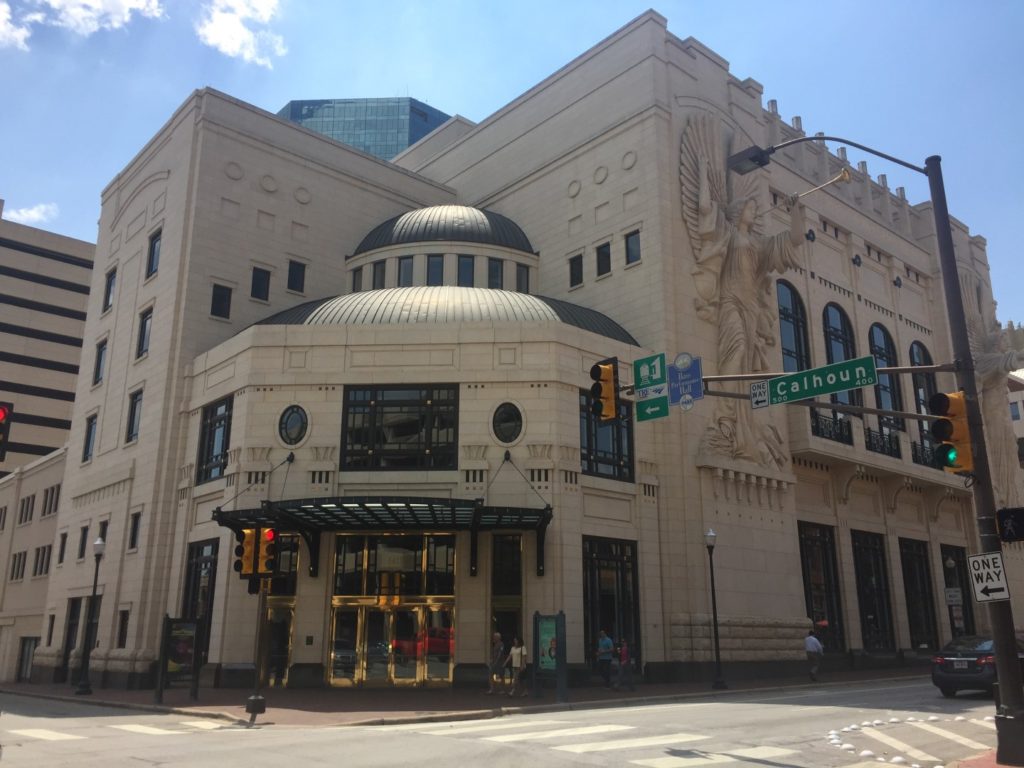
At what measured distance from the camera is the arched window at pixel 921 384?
48219 millimetres

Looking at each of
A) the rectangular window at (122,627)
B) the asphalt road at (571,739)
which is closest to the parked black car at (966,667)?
the asphalt road at (571,739)

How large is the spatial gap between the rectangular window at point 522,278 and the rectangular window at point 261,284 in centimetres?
1132

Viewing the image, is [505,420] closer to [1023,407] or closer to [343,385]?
[343,385]

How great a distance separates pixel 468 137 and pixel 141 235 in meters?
18.2

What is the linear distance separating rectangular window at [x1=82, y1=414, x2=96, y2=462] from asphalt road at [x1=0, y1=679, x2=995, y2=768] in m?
22.4

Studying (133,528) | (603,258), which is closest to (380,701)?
(133,528)

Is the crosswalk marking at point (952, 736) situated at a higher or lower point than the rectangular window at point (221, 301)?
lower

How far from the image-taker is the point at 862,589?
41188mm

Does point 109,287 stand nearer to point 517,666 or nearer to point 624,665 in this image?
point 517,666

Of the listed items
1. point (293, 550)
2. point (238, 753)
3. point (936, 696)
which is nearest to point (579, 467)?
point (293, 550)

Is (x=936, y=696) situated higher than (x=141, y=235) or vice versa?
(x=141, y=235)

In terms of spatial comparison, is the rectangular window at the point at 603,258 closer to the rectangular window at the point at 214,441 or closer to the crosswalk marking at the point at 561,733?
the rectangular window at the point at 214,441

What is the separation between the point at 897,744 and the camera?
14.5 m

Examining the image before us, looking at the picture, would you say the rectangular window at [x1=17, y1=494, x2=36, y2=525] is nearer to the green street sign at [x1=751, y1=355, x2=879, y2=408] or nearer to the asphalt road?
the asphalt road
